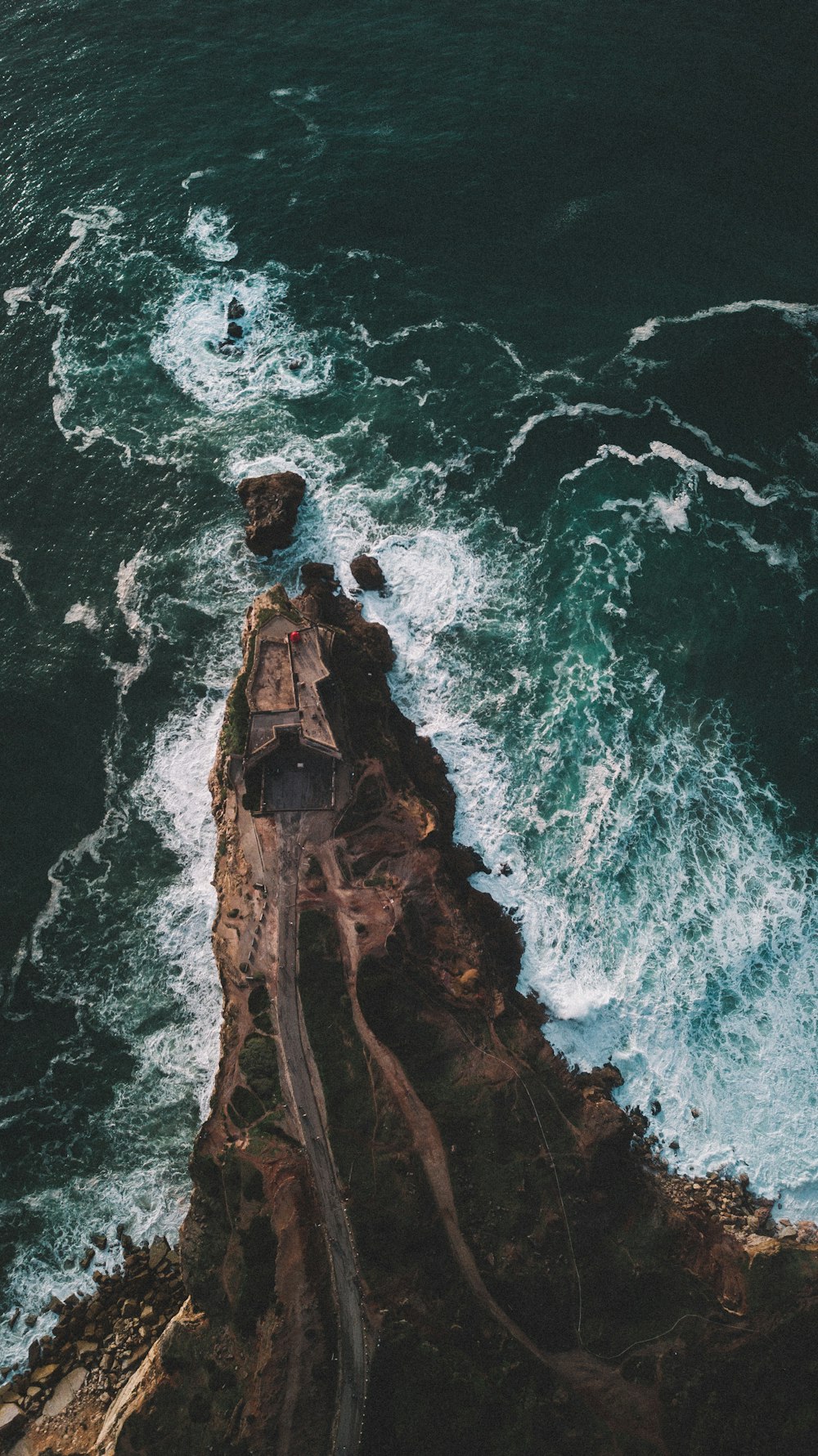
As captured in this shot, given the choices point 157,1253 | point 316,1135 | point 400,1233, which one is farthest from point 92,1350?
point 400,1233

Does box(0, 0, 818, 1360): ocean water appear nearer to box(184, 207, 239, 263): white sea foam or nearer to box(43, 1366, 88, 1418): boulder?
box(184, 207, 239, 263): white sea foam

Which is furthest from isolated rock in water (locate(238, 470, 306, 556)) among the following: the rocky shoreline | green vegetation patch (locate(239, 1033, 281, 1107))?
the rocky shoreline

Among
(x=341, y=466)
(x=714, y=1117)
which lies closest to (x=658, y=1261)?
(x=714, y=1117)

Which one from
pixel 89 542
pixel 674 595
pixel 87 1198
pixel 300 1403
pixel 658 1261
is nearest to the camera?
pixel 300 1403

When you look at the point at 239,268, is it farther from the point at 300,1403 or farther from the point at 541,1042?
the point at 300,1403

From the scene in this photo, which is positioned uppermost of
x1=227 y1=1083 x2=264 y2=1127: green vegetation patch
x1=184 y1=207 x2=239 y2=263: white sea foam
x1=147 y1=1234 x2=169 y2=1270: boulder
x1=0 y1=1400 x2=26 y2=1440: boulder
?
x1=184 y1=207 x2=239 y2=263: white sea foam

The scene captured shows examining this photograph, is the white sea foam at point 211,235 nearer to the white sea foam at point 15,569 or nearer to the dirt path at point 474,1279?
the white sea foam at point 15,569

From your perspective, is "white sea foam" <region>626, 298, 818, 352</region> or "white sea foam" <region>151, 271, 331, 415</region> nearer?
"white sea foam" <region>626, 298, 818, 352</region>

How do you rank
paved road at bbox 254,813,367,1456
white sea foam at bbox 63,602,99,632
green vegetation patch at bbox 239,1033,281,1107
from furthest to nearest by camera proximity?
white sea foam at bbox 63,602,99,632 < green vegetation patch at bbox 239,1033,281,1107 < paved road at bbox 254,813,367,1456
